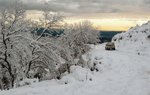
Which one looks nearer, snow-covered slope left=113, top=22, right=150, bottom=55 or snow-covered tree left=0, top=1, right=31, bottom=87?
snow-covered tree left=0, top=1, right=31, bottom=87

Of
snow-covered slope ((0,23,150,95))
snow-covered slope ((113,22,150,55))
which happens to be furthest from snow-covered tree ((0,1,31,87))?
snow-covered slope ((113,22,150,55))

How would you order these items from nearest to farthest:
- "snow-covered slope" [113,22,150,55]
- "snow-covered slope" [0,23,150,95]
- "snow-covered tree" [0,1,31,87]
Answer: "snow-covered slope" [0,23,150,95], "snow-covered tree" [0,1,31,87], "snow-covered slope" [113,22,150,55]

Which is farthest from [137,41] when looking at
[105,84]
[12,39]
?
[105,84]

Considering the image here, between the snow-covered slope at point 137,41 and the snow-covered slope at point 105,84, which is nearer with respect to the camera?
the snow-covered slope at point 105,84

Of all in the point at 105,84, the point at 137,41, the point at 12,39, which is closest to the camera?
the point at 105,84

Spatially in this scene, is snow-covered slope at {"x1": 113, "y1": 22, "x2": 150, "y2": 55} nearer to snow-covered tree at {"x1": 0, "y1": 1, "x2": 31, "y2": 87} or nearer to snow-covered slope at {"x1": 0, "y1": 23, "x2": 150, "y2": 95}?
snow-covered slope at {"x1": 0, "y1": 23, "x2": 150, "y2": 95}

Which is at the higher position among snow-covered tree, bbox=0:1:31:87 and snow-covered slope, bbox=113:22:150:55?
snow-covered tree, bbox=0:1:31:87

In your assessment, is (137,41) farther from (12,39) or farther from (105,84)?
(105,84)

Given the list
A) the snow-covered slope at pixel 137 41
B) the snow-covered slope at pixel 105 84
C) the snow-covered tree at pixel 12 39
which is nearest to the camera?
the snow-covered slope at pixel 105 84

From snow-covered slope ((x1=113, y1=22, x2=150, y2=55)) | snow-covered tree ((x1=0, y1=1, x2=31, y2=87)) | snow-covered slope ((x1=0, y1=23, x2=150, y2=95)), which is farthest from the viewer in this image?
snow-covered slope ((x1=113, y1=22, x2=150, y2=55))

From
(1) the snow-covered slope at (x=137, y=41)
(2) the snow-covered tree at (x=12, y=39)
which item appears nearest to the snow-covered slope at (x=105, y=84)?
(2) the snow-covered tree at (x=12, y=39)

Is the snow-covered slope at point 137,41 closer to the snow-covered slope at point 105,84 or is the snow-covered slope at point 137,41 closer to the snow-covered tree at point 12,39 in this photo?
the snow-covered slope at point 105,84

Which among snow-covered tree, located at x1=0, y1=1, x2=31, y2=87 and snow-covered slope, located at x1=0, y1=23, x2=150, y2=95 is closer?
snow-covered slope, located at x1=0, y1=23, x2=150, y2=95

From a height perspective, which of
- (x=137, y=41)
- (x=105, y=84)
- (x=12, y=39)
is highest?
(x=12, y=39)
